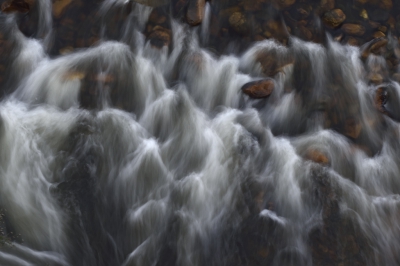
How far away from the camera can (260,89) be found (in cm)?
584

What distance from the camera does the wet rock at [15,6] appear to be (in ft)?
20.0

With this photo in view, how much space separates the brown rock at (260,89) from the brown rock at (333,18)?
1.53 meters

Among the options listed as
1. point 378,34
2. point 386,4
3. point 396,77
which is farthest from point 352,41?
point 386,4

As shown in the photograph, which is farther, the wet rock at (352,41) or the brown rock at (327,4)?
the brown rock at (327,4)

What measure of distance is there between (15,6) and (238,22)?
303 centimetres

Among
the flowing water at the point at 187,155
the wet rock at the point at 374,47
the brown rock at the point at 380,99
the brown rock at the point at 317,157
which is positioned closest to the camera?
the flowing water at the point at 187,155

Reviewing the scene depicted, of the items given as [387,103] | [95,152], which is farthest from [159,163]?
[387,103]

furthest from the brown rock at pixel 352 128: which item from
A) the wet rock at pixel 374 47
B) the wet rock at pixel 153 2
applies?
the wet rock at pixel 153 2

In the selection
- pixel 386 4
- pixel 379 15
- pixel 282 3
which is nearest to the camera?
pixel 282 3

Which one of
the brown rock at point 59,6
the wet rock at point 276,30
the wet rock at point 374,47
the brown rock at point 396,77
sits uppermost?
the brown rock at point 59,6

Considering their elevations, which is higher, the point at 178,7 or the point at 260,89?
the point at 178,7

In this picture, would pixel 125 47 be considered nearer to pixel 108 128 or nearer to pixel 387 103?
pixel 108 128

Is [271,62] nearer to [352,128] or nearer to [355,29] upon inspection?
[352,128]

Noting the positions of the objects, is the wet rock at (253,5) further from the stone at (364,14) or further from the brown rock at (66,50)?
the brown rock at (66,50)
